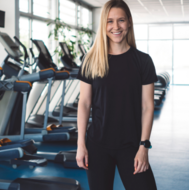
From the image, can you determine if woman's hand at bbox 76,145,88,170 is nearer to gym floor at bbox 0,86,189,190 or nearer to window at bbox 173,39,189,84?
gym floor at bbox 0,86,189,190

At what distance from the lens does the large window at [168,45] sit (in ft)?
44.2

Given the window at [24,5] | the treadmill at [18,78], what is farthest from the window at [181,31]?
the treadmill at [18,78]

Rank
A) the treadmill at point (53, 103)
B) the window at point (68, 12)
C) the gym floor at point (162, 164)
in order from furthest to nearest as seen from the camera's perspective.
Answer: the window at point (68, 12)
the treadmill at point (53, 103)
the gym floor at point (162, 164)

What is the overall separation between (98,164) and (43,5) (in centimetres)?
669

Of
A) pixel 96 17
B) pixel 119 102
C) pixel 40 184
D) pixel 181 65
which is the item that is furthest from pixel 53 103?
pixel 181 65

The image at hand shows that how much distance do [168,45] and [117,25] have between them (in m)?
13.3

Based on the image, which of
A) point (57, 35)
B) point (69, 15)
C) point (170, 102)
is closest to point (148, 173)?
point (57, 35)

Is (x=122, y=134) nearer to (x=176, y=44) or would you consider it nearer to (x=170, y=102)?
(x=170, y=102)

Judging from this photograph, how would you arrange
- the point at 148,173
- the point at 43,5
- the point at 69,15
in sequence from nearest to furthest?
the point at 148,173 → the point at 43,5 → the point at 69,15

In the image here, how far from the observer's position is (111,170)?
1.29 metres

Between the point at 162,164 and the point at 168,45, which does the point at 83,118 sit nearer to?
the point at 162,164

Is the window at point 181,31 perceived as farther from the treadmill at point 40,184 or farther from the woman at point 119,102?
the woman at point 119,102

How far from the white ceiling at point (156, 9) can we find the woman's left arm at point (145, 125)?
313 inches

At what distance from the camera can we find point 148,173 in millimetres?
1229
